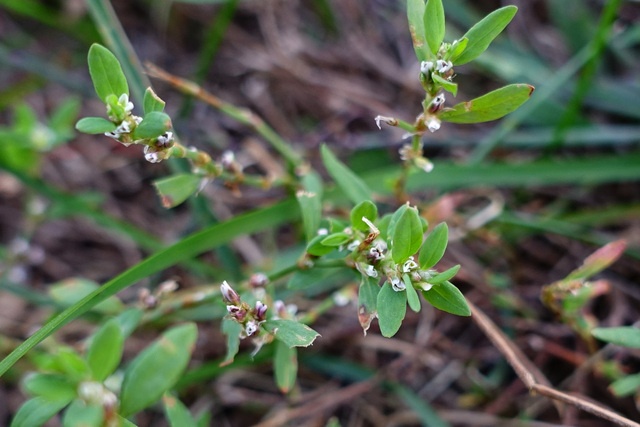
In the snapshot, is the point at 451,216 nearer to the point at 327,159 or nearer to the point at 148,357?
the point at 327,159

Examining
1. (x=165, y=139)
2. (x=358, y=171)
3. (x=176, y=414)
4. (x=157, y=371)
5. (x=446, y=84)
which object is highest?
(x=446, y=84)

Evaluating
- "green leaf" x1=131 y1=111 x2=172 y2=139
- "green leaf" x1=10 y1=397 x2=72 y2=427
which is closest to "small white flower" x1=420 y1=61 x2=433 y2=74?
"green leaf" x1=131 y1=111 x2=172 y2=139

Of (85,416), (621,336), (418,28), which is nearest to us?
(85,416)

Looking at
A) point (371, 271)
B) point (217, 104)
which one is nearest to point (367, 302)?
point (371, 271)

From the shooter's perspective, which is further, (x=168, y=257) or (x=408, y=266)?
(x=168, y=257)

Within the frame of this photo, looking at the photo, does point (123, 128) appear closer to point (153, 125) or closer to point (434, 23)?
point (153, 125)

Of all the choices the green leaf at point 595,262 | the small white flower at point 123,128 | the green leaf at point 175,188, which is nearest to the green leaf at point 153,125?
the small white flower at point 123,128
